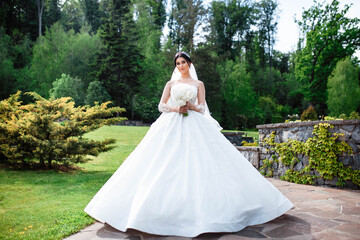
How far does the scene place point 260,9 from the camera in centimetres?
4034

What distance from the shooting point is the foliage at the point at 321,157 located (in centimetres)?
559

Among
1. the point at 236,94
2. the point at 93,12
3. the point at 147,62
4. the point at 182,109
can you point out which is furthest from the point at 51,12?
the point at 182,109

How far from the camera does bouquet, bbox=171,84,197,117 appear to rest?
3.76 meters

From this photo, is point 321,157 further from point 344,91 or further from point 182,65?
point 344,91

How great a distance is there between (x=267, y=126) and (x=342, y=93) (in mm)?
24811

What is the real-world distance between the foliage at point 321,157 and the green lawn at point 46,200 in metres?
4.72

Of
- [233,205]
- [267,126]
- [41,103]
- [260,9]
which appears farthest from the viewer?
[260,9]

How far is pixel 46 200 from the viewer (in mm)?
4566

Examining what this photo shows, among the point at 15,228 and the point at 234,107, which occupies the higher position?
the point at 234,107

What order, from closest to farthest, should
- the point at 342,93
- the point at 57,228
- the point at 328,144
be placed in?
the point at 57,228, the point at 328,144, the point at 342,93

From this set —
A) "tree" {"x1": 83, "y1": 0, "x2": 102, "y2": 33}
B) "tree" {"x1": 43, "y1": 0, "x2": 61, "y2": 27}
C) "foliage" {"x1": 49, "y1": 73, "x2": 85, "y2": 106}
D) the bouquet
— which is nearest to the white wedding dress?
the bouquet

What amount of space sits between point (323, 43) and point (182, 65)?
105 ft

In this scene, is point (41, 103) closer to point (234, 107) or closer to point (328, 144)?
point (328, 144)

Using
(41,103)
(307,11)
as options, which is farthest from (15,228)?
(307,11)
